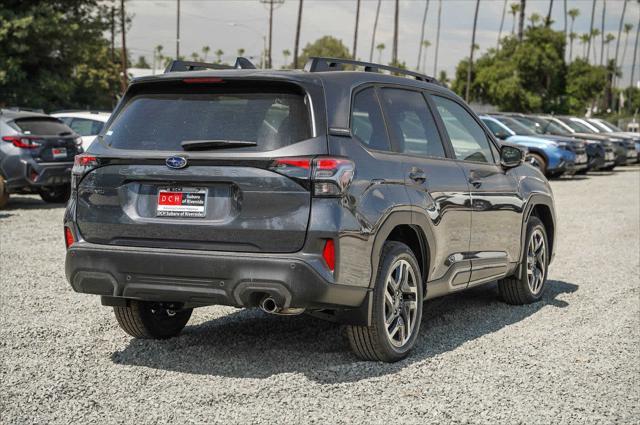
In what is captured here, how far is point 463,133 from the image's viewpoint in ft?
24.3

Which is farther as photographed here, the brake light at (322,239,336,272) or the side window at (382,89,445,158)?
the side window at (382,89,445,158)

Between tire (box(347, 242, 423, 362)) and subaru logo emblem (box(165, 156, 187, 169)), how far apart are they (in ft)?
4.28

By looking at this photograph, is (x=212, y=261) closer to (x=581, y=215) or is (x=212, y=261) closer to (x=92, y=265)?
(x=92, y=265)

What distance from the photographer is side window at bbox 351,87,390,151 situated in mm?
5773

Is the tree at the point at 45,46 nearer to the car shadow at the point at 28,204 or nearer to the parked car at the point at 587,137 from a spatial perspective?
the car shadow at the point at 28,204

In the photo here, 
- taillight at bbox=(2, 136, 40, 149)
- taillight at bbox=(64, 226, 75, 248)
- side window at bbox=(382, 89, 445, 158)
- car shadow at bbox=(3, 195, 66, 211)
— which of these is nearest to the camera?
taillight at bbox=(64, 226, 75, 248)

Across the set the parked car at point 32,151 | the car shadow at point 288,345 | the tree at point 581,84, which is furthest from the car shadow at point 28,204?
the tree at point 581,84

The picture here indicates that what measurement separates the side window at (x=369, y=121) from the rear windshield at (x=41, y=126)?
11.7m

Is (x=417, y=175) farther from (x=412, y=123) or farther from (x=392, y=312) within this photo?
(x=392, y=312)

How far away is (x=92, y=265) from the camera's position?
5.68 metres

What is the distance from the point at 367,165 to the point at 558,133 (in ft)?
83.5

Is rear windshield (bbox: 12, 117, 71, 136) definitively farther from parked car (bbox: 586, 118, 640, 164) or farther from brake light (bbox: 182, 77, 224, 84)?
parked car (bbox: 586, 118, 640, 164)

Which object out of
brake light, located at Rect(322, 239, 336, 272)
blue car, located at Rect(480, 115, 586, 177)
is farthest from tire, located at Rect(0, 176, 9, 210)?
blue car, located at Rect(480, 115, 586, 177)

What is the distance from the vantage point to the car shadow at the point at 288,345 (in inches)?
232
